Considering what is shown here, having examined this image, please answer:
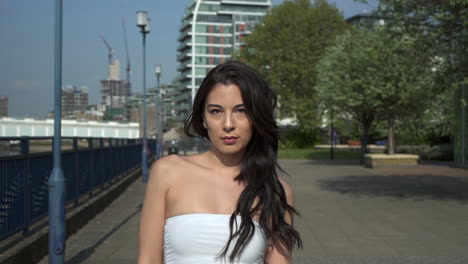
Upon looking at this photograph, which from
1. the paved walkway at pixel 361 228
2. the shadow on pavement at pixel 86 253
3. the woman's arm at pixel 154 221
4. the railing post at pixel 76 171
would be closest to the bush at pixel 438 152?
the paved walkway at pixel 361 228

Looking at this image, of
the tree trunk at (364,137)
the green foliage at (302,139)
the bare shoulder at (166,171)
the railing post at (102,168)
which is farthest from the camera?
the green foliage at (302,139)

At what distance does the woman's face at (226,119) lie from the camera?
84.9 inches

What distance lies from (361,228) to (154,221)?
9.02 meters

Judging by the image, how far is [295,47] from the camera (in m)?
53.9

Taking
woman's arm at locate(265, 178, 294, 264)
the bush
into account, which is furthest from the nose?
the bush

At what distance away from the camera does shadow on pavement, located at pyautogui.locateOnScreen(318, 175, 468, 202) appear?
1661 centimetres

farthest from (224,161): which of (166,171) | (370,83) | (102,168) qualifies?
(370,83)

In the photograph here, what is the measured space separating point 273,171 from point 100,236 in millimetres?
8173

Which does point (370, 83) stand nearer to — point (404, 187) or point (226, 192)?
point (404, 187)

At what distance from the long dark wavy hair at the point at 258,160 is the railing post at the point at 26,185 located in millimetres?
6251

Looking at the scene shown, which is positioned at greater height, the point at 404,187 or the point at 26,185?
the point at 26,185

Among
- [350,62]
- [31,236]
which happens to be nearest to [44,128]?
[350,62]

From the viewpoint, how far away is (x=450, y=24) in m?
15.3

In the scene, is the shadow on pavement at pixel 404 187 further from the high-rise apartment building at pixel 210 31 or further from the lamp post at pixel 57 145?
the high-rise apartment building at pixel 210 31
